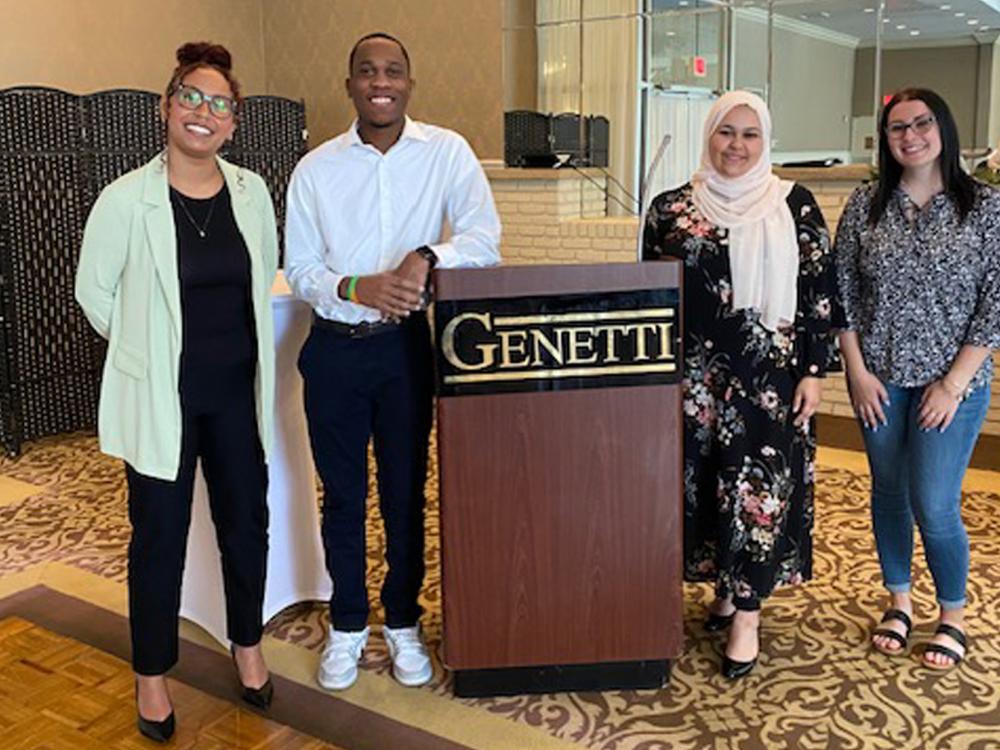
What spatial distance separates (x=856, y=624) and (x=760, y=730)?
29.1 inches

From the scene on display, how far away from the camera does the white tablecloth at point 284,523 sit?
A: 294 cm

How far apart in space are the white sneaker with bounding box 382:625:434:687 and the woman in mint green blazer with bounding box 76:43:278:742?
20.2 inches

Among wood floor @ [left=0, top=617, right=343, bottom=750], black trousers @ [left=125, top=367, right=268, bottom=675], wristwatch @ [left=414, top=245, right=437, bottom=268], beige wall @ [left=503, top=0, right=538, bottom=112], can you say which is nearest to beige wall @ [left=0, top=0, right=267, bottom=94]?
beige wall @ [left=503, top=0, right=538, bottom=112]

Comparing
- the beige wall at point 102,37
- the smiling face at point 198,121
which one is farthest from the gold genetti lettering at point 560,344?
the beige wall at point 102,37

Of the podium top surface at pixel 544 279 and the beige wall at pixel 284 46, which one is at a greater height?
the beige wall at pixel 284 46

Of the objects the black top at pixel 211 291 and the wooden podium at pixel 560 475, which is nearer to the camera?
the black top at pixel 211 291

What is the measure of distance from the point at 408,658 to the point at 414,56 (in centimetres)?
569

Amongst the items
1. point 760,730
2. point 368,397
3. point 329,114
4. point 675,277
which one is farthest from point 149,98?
point 760,730

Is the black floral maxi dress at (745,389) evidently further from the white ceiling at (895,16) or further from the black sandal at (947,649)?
the white ceiling at (895,16)

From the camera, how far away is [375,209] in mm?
2533

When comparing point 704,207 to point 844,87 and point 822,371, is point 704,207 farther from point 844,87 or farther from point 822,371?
point 844,87

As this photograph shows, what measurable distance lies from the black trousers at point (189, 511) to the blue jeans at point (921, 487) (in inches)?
62.4

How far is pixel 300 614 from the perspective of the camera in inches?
127

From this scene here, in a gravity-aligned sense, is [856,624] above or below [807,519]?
below
